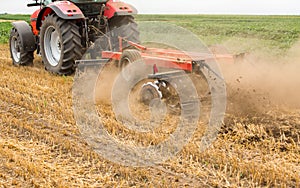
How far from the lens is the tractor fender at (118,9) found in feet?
25.3

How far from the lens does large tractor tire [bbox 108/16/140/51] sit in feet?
25.3

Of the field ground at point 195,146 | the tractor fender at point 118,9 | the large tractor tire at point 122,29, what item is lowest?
the field ground at point 195,146

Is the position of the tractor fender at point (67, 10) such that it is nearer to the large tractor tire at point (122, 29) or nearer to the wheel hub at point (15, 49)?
the large tractor tire at point (122, 29)

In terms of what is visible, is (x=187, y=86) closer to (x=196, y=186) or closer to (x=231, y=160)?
(x=231, y=160)

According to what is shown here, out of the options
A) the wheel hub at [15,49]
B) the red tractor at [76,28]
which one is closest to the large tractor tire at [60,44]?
the red tractor at [76,28]

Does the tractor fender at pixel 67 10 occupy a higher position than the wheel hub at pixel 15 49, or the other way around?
the tractor fender at pixel 67 10

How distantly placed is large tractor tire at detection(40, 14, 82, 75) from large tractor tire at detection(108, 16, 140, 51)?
29.2 inches

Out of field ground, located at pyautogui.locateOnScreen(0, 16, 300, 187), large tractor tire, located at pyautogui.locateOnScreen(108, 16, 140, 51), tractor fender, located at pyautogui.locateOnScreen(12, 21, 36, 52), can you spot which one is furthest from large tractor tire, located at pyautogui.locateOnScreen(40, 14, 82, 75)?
field ground, located at pyautogui.locateOnScreen(0, 16, 300, 187)

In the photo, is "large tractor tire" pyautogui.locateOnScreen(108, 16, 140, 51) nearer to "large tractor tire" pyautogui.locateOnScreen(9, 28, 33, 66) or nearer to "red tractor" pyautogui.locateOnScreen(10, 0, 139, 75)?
"red tractor" pyautogui.locateOnScreen(10, 0, 139, 75)

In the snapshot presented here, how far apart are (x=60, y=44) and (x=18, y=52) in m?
1.85

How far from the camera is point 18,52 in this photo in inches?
358

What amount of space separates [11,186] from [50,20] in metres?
4.68

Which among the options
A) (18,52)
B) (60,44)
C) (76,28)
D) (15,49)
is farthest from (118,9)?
(15,49)

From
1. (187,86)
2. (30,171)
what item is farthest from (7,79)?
(30,171)
